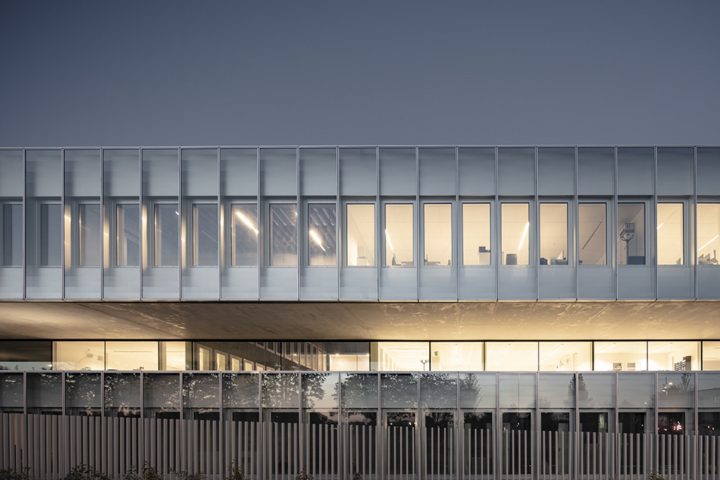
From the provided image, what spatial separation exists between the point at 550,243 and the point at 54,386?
58.4 ft

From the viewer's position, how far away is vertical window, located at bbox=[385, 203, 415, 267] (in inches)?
719

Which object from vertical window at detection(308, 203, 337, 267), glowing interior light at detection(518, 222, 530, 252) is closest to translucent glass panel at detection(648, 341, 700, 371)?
glowing interior light at detection(518, 222, 530, 252)

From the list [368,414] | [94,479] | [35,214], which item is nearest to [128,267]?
[35,214]

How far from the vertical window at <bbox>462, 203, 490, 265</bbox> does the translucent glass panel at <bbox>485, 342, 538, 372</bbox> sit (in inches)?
214

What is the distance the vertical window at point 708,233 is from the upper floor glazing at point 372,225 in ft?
0.12

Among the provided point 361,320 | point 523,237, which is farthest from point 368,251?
A: point 523,237

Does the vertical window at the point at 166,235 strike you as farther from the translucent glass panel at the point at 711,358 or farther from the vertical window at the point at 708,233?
the translucent glass panel at the point at 711,358

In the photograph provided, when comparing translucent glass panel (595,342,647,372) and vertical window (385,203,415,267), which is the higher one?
vertical window (385,203,415,267)

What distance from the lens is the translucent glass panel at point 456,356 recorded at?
72.4ft

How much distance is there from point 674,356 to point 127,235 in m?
19.5

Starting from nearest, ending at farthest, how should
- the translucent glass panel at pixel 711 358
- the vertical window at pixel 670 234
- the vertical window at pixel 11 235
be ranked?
the vertical window at pixel 670 234 < the vertical window at pixel 11 235 < the translucent glass panel at pixel 711 358

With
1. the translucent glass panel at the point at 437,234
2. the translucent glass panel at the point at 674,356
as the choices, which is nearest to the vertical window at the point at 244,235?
the translucent glass panel at the point at 437,234

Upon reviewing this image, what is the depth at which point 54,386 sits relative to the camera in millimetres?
21625

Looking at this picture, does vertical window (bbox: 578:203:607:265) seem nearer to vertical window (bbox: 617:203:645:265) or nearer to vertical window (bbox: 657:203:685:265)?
vertical window (bbox: 617:203:645:265)
